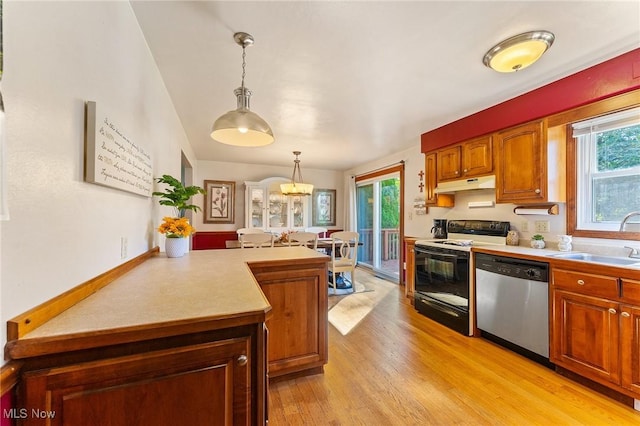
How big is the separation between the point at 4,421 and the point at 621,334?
9.51 feet

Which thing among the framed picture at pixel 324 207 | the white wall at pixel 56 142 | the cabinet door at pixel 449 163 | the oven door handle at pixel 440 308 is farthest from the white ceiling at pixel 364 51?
the framed picture at pixel 324 207

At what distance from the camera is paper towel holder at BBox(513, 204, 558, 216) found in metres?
2.53

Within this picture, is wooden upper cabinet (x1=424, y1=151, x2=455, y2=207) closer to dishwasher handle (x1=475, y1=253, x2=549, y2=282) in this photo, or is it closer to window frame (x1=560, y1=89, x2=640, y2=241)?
dishwasher handle (x1=475, y1=253, x2=549, y2=282)

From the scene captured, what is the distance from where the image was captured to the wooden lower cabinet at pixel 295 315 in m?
1.89

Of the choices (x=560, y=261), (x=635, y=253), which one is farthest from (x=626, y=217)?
(x=560, y=261)

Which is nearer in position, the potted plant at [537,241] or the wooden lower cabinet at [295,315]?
the wooden lower cabinet at [295,315]

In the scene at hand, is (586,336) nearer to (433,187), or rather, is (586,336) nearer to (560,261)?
(560,261)

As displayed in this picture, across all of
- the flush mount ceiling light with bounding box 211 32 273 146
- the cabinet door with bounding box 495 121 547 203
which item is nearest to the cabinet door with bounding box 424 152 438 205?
the cabinet door with bounding box 495 121 547 203

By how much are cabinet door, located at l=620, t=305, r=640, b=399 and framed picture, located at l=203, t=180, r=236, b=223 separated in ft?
17.8

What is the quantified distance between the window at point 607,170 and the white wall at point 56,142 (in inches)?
135

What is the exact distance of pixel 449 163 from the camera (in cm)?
341

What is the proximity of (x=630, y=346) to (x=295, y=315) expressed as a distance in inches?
84.5

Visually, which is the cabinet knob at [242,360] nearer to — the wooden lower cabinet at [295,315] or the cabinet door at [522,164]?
the wooden lower cabinet at [295,315]

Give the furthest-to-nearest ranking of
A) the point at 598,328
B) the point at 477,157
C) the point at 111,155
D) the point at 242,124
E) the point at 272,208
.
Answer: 1. the point at 272,208
2. the point at 477,157
3. the point at 598,328
4. the point at 242,124
5. the point at 111,155
